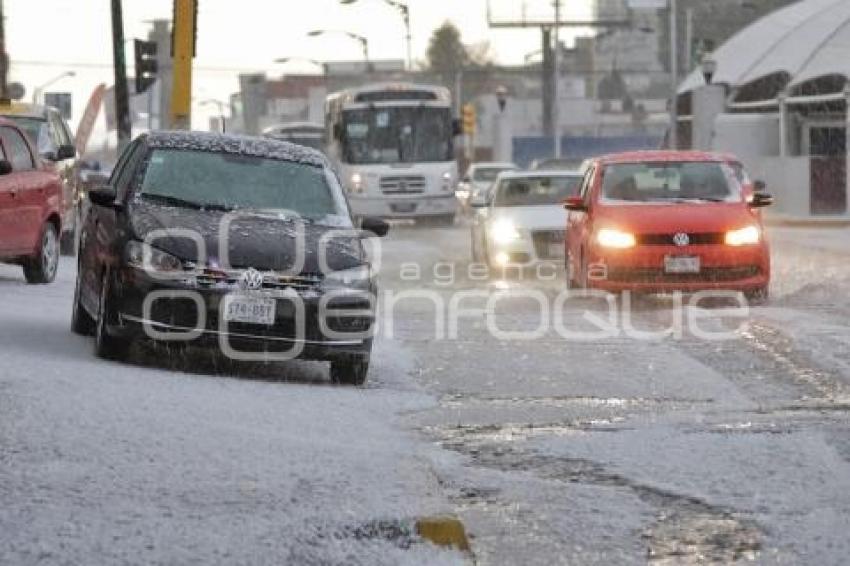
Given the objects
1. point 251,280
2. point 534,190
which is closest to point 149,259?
point 251,280

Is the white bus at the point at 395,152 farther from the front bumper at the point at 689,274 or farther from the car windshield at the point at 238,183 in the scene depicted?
the car windshield at the point at 238,183

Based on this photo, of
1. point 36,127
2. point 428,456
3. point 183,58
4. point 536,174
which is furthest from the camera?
point 183,58

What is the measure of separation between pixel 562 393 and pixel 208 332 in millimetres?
2305

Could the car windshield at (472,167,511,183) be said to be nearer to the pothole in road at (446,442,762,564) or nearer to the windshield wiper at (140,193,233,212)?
the windshield wiper at (140,193,233,212)

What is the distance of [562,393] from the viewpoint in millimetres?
12266

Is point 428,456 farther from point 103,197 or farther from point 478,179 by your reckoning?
point 478,179

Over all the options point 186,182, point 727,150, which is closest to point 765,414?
point 186,182

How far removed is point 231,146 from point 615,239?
21.0 ft

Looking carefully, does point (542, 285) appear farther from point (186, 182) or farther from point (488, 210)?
point (186, 182)

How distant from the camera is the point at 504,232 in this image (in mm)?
25000

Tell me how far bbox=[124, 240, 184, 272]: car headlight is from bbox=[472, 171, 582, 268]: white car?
13.0m

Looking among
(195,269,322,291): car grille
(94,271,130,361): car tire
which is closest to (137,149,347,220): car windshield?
(94,271,130,361): car tire

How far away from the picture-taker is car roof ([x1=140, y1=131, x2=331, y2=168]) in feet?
45.2

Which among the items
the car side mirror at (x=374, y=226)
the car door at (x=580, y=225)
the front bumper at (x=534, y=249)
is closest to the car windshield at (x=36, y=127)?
the front bumper at (x=534, y=249)
